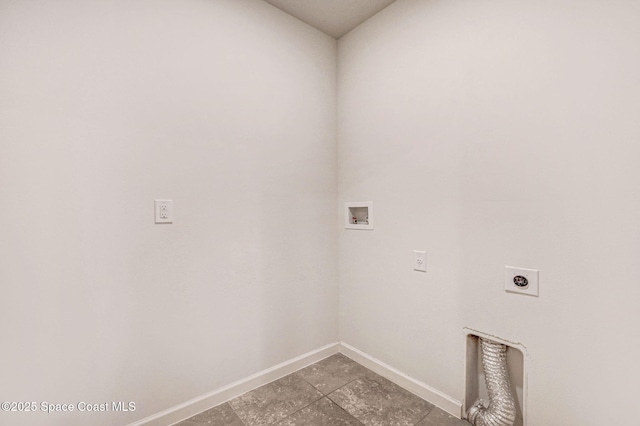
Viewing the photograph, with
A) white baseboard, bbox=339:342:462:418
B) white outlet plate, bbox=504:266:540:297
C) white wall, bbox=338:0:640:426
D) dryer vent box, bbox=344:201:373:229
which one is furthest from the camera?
dryer vent box, bbox=344:201:373:229

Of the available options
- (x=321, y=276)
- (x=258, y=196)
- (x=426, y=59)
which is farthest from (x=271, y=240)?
(x=426, y=59)

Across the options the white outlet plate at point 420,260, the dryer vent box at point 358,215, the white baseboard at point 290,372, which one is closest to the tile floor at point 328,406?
the white baseboard at point 290,372

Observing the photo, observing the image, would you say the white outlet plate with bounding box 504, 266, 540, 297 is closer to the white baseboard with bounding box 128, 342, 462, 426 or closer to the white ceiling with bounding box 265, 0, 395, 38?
the white baseboard with bounding box 128, 342, 462, 426

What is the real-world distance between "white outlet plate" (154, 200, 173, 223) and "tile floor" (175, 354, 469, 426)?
109 centimetres

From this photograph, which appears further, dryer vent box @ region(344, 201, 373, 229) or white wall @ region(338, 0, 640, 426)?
dryer vent box @ region(344, 201, 373, 229)

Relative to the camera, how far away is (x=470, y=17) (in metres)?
1.50

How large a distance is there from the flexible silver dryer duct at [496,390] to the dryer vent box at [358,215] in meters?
0.97

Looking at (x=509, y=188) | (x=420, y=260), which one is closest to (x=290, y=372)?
(x=420, y=260)

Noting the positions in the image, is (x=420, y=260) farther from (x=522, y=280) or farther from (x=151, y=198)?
(x=151, y=198)

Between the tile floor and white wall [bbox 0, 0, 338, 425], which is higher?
white wall [bbox 0, 0, 338, 425]

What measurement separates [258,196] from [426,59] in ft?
4.31

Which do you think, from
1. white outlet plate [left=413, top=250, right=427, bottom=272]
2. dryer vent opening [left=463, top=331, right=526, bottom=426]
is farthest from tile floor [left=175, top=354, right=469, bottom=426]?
white outlet plate [left=413, top=250, right=427, bottom=272]

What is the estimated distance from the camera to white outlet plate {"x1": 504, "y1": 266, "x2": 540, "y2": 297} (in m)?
1.29

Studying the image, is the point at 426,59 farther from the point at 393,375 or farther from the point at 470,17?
the point at 393,375
